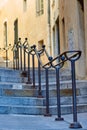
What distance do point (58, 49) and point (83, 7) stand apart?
5.23 m

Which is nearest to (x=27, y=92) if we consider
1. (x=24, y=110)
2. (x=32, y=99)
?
(x=32, y=99)

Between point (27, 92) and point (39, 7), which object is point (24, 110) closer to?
point (27, 92)

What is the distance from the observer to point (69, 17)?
13.7 metres

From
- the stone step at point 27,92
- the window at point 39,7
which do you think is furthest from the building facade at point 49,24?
the stone step at point 27,92

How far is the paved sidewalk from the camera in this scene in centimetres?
618

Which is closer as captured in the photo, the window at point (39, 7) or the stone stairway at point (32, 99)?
the stone stairway at point (32, 99)

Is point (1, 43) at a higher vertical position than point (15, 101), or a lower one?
higher

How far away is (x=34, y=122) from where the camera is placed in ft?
22.5

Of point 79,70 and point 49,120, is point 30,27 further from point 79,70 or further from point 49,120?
point 49,120

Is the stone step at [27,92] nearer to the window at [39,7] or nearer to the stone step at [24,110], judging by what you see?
the stone step at [24,110]

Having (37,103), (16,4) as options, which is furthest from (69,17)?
(16,4)

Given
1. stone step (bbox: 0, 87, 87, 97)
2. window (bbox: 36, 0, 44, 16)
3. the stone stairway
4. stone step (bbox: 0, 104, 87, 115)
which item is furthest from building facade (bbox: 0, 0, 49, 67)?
stone step (bbox: 0, 104, 87, 115)

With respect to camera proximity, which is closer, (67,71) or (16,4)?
(67,71)

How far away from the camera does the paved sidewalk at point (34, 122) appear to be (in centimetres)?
618
